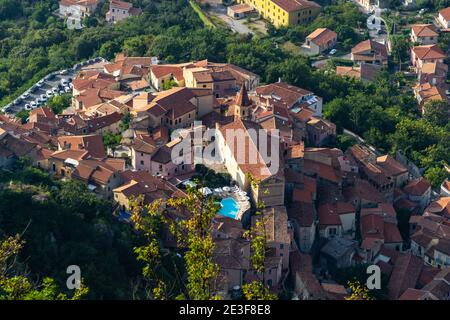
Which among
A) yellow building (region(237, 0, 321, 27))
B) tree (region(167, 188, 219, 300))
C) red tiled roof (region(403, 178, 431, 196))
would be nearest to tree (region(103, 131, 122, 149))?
red tiled roof (region(403, 178, 431, 196))

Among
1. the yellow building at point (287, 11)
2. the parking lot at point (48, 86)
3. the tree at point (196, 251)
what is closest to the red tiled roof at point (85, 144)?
the parking lot at point (48, 86)

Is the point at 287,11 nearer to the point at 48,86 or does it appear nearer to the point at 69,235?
the point at 48,86

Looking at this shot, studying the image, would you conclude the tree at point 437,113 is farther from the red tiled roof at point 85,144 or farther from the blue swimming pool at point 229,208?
the red tiled roof at point 85,144

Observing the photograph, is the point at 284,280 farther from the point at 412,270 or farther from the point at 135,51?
the point at 135,51

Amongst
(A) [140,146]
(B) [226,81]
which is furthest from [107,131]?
(B) [226,81]

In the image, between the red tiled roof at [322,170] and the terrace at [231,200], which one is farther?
the red tiled roof at [322,170]

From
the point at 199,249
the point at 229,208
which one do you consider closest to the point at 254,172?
the point at 229,208
